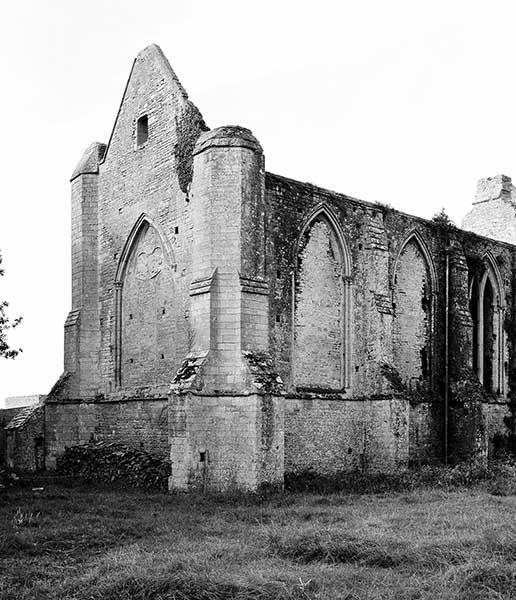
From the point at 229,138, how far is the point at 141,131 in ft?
16.3

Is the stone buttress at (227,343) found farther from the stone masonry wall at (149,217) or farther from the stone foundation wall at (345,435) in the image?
the stone foundation wall at (345,435)

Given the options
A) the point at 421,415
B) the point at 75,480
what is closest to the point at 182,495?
the point at 75,480

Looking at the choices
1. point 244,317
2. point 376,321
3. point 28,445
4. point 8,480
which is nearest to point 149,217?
point 244,317

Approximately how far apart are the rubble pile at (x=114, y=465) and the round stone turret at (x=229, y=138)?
7433 mm

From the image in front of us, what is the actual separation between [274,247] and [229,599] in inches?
481

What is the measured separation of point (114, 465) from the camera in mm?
20109

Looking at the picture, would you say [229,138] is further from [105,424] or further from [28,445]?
[28,445]

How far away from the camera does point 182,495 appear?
16312 millimetres

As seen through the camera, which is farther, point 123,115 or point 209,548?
point 123,115

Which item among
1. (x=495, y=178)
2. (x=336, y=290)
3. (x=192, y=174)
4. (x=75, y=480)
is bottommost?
(x=75, y=480)

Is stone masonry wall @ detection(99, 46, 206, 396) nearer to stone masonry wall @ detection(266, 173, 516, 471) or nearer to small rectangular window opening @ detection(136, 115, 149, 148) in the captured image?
small rectangular window opening @ detection(136, 115, 149, 148)

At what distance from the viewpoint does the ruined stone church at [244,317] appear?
672 inches

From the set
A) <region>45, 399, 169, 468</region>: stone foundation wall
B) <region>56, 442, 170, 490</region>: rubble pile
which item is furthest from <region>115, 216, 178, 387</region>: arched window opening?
<region>56, 442, 170, 490</region>: rubble pile

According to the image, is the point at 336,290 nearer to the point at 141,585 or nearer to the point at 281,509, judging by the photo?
the point at 281,509
